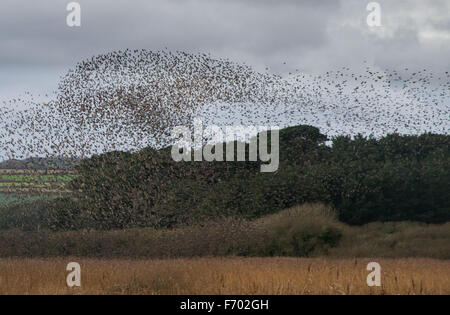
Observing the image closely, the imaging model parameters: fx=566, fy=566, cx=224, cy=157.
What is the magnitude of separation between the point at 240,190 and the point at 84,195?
4.46 meters

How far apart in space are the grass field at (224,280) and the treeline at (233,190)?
6.79 m

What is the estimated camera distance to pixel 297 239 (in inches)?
503

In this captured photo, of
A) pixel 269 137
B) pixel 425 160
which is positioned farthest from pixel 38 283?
pixel 425 160

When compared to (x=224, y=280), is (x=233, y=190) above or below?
above

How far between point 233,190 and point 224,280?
861cm

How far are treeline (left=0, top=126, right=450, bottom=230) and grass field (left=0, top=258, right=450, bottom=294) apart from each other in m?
6.79

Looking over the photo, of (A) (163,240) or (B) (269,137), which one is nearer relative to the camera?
(A) (163,240)

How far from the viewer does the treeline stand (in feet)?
50.4

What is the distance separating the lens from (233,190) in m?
15.6

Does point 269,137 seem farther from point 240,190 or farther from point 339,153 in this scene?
point 240,190

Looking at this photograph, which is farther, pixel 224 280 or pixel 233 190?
pixel 233 190

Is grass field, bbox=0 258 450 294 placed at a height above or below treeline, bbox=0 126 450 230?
below

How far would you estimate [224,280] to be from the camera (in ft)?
23.1

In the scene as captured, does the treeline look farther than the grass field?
Yes
